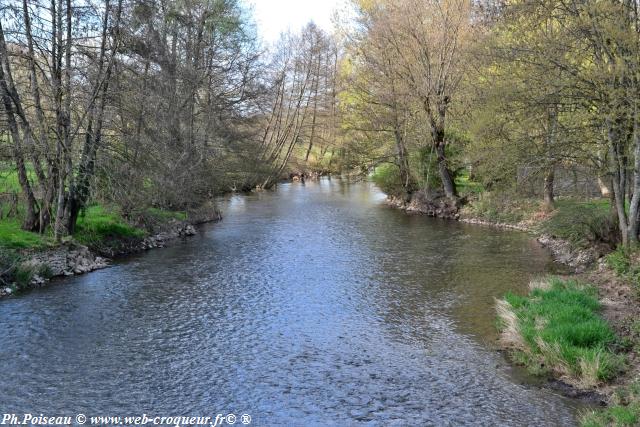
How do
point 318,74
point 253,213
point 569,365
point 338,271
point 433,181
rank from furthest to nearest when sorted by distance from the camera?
point 318,74
point 433,181
point 253,213
point 338,271
point 569,365

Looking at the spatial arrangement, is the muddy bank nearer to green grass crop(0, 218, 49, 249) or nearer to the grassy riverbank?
the grassy riverbank

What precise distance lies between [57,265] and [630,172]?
1657 centimetres

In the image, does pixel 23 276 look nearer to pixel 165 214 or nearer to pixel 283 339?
pixel 283 339

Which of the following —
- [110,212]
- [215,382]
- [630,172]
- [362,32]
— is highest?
[362,32]

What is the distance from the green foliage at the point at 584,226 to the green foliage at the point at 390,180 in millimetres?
16127

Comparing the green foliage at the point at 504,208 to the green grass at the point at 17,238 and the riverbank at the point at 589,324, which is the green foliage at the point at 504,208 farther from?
the green grass at the point at 17,238

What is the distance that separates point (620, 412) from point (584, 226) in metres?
11.2

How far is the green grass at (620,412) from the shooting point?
661 cm

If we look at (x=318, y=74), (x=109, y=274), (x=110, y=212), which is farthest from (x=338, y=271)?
(x=318, y=74)

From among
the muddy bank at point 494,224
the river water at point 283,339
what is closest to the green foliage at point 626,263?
the muddy bank at point 494,224

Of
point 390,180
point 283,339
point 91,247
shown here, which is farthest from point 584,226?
point 390,180

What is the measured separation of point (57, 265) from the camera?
15492 millimetres

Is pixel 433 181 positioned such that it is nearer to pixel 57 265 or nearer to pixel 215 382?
pixel 57 265

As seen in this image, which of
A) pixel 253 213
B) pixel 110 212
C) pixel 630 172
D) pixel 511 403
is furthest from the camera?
pixel 253 213
